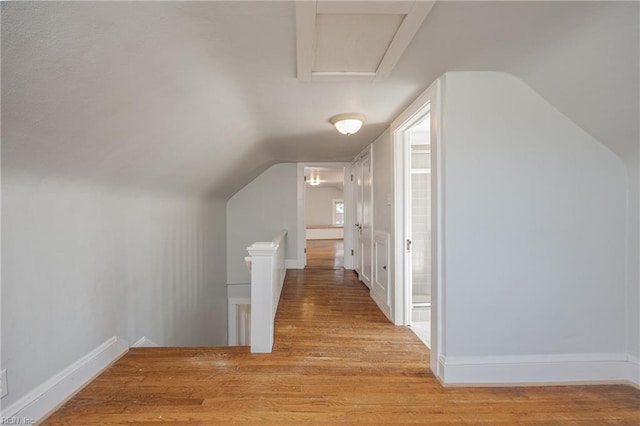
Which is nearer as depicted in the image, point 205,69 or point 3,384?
point 3,384

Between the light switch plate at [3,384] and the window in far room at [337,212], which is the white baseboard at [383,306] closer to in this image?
the light switch plate at [3,384]

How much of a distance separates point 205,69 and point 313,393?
2.09 metres

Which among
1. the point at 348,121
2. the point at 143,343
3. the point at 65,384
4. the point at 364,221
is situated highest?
the point at 348,121

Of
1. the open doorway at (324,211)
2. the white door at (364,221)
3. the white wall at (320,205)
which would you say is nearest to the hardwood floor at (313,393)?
the white door at (364,221)

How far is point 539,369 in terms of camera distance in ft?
6.18

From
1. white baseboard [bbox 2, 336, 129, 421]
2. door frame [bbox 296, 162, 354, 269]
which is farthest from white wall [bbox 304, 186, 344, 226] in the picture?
white baseboard [bbox 2, 336, 129, 421]

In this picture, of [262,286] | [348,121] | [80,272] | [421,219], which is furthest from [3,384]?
[421,219]

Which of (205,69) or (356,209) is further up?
(205,69)

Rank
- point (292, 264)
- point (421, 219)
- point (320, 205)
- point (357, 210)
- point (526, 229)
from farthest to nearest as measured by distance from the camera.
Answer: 1. point (320, 205)
2. point (292, 264)
3. point (357, 210)
4. point (421, 219)
5. point (526, 229)

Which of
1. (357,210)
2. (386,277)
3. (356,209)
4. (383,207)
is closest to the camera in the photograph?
(386,277)

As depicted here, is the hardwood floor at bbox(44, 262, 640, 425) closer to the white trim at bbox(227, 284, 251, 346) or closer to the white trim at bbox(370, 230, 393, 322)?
the white trim at bbox(370, 230, 393, 322)

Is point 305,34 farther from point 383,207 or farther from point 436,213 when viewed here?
point 383,207

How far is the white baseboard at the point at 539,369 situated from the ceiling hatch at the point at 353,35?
1971mm

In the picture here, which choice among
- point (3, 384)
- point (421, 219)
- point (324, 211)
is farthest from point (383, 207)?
point (324, 211)
